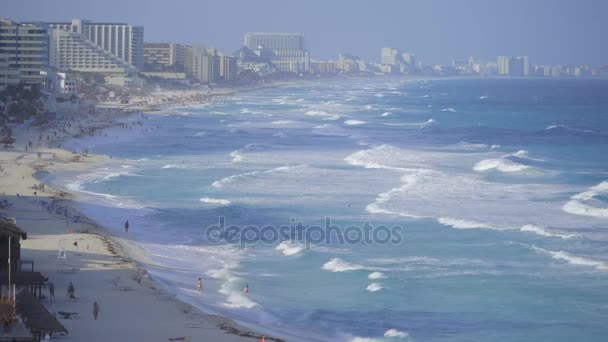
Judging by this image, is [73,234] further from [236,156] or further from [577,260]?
[236,156]

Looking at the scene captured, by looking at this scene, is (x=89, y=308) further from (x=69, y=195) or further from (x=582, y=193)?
(x=582, y=193)

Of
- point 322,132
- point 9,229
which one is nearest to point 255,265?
point 9,229

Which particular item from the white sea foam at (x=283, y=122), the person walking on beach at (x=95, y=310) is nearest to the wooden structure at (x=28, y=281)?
the person walking on beach at (x=95, y=310)

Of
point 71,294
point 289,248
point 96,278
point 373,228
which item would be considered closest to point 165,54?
point 373,228

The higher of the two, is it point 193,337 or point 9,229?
point 9,229

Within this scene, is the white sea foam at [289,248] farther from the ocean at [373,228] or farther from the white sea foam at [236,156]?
the white sea foam at [236,156]

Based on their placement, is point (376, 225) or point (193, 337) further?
point (376, 225)
